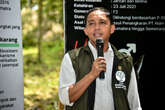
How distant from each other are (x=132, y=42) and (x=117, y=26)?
352mm

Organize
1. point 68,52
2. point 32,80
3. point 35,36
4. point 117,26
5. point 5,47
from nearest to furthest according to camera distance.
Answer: point 5,47 < point 68,52 < point 117,26 < point 32,80 < point 35,36

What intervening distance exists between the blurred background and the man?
1.99 metres

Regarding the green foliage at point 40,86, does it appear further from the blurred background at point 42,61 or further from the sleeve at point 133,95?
the sleeve at point 133,95

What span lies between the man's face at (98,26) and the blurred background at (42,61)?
7.96ft

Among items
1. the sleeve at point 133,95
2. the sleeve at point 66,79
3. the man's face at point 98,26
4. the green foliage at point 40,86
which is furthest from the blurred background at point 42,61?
the man's face at point 98,26

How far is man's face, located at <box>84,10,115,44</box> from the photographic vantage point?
2.64 metres

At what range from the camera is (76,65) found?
8.81 feet

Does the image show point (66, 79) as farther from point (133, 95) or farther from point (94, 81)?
point (133, 95)

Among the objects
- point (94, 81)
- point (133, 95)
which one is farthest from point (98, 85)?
point (133, 95)

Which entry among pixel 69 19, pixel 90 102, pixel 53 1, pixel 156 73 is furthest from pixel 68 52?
pixel 53 1

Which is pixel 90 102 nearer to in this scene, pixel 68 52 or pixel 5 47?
pixel 68 52

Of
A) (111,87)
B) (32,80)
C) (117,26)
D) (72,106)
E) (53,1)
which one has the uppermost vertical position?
(53,1)

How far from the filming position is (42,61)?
447 inches

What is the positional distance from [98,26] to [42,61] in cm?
911
